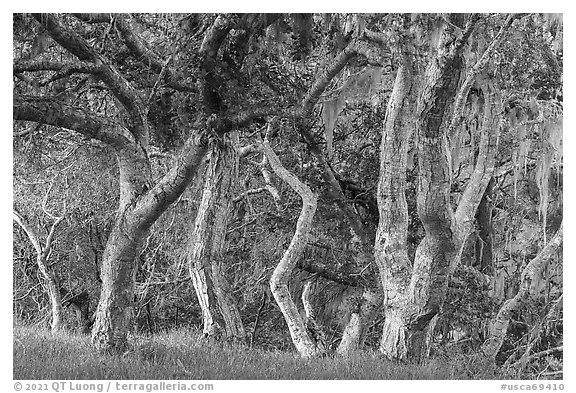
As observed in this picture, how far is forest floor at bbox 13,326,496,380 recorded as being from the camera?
688 cm

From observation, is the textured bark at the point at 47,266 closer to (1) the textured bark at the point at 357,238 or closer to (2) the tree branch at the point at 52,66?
(1) the textured bark at the point at 357,238

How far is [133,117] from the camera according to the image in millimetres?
7527

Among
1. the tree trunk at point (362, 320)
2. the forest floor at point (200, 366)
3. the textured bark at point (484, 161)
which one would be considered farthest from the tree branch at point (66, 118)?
the tree trunk at point (362, 320)

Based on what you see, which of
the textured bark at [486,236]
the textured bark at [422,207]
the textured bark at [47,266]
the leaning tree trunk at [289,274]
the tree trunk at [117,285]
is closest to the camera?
the textured bark at [422,207]

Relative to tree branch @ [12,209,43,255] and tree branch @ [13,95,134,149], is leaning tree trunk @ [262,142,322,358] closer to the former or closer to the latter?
tree branch @ [13,95,134,149]

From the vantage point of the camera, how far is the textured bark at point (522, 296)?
903 cm

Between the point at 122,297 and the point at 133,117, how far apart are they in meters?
1.93

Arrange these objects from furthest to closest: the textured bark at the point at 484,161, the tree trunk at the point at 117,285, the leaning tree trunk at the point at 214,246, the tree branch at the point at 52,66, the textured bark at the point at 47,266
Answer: the textured bark at the point at 47,266 → the leaning tree trunk at the point at 214,246 → the textured bark at the point at 484,161 → the tree trunk at the point at 117,285 → the tree branch at the point at 52,66

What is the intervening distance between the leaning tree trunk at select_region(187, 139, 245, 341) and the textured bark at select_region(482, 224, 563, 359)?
10.9 feet

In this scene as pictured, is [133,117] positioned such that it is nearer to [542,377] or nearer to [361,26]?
[361,26]

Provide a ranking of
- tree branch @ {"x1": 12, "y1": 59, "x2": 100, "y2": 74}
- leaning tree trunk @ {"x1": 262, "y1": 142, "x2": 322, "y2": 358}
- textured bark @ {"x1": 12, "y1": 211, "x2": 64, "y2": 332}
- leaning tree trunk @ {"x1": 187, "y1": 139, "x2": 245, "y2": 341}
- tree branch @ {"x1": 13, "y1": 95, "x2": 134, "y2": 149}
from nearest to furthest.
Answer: tree branch @ {"x1": 13, "y1": 95, "x2": 134, "y2": 149}
tree branch @ {"x1": 12, "y1": 59, "x2": 100, "y2": 74}
leaning tree trunk @ {"x1": 262, "y1": 142, "x2": 322, "y2": 358}
leaning tree trunk @ {"x1": 187, "y1": 139, "x2": 245, "y2": 341}
textured bark @ {"x1": 12, "y1": 211, "x2": 64, "y2": 332}

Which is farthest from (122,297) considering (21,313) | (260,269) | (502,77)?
(21,313)

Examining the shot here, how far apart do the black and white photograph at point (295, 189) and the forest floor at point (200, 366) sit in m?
0.03

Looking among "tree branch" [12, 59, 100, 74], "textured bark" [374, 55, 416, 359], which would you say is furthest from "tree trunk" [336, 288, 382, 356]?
"tree branch" [12, 59, 100, 74]
